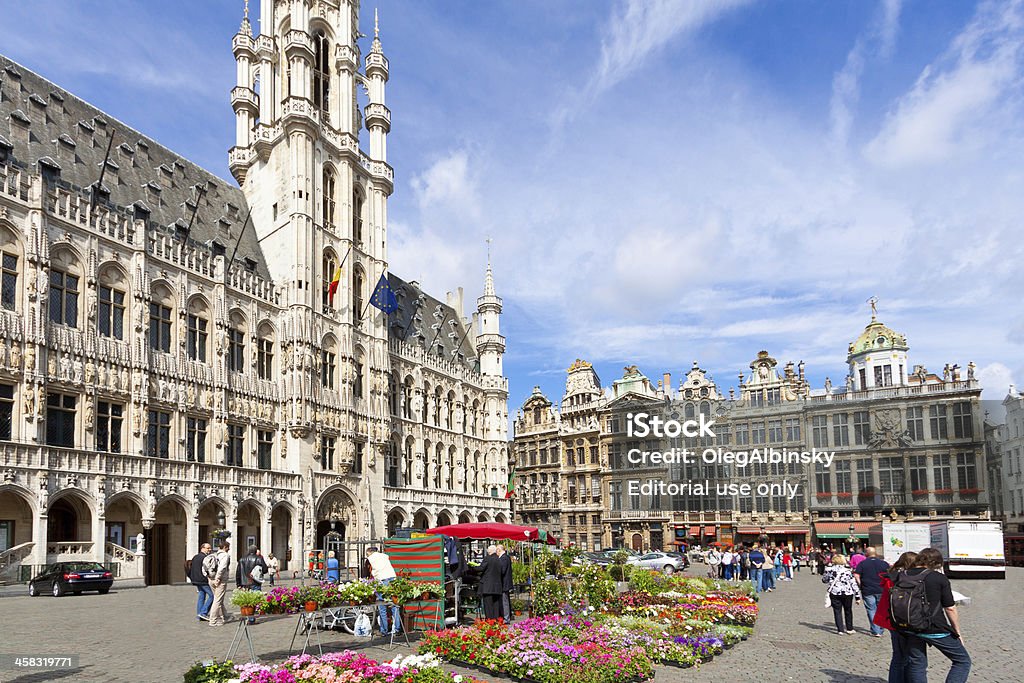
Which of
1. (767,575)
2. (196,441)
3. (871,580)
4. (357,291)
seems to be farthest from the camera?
(357,291)

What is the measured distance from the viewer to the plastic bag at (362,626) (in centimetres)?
1509

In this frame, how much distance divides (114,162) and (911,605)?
41364mm

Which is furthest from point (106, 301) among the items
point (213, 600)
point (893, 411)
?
point (893, 411)

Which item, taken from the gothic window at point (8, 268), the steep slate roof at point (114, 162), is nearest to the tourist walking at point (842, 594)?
the gothic window at point (8, 268)

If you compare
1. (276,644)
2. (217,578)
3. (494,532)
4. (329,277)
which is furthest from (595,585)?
(329,277)

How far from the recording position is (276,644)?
1445cm

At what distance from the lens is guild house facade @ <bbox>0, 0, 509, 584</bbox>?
31.7m

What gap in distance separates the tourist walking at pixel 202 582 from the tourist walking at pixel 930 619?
1342cm

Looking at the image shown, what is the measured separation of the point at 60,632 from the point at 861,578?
15.9 m

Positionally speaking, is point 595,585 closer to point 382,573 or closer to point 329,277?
point 382,573

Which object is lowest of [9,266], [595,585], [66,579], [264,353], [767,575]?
[767,575]

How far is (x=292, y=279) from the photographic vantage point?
4528cm

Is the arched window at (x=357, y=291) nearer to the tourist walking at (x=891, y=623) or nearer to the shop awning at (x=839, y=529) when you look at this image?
the shop awning at (x=839, y=529)

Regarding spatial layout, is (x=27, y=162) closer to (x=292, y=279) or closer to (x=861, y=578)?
(x=292, y=279)
